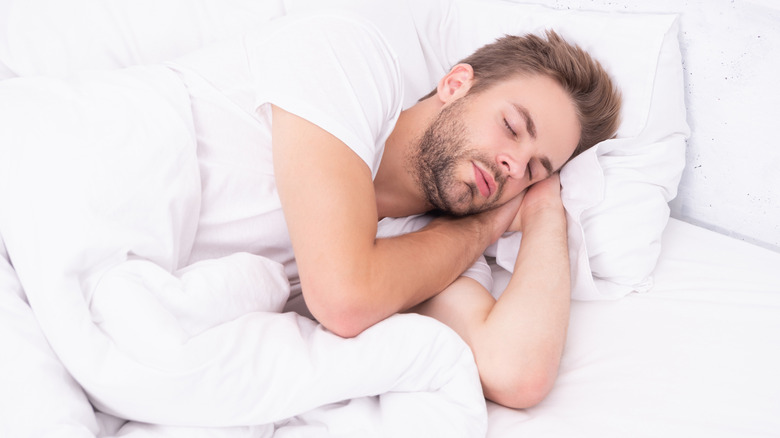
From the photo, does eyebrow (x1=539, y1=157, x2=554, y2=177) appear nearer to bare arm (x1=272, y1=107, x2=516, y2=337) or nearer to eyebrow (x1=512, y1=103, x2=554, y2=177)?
eyebrow (x1=512, y1=103, x2=554, y2=177)

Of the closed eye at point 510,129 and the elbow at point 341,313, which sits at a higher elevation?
the closed eye at point 510,129

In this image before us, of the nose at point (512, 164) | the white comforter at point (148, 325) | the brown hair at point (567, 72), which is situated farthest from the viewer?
the brown hair at point (567, 72)

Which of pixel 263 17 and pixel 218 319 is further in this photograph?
pixel 263 17

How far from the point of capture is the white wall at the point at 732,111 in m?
1.32

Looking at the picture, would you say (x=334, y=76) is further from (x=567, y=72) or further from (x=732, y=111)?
(x=732, y=111)

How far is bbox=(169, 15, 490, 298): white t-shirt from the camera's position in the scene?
3.42 ft

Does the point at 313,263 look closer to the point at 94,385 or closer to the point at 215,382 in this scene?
the point at 215,382

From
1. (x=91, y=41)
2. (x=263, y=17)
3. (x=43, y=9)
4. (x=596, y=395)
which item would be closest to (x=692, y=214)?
(x=596, y=395)

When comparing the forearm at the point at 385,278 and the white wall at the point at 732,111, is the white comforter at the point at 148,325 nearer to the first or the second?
the forearm at the point at 385,278

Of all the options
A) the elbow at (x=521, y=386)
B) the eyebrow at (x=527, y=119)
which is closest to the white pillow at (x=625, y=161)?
the eyebrow at (x=527, y=119)

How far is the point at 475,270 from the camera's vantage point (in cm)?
131

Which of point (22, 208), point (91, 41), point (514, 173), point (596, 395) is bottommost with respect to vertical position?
point (596, 395)

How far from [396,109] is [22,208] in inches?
25.5

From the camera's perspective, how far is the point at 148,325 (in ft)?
2.82
